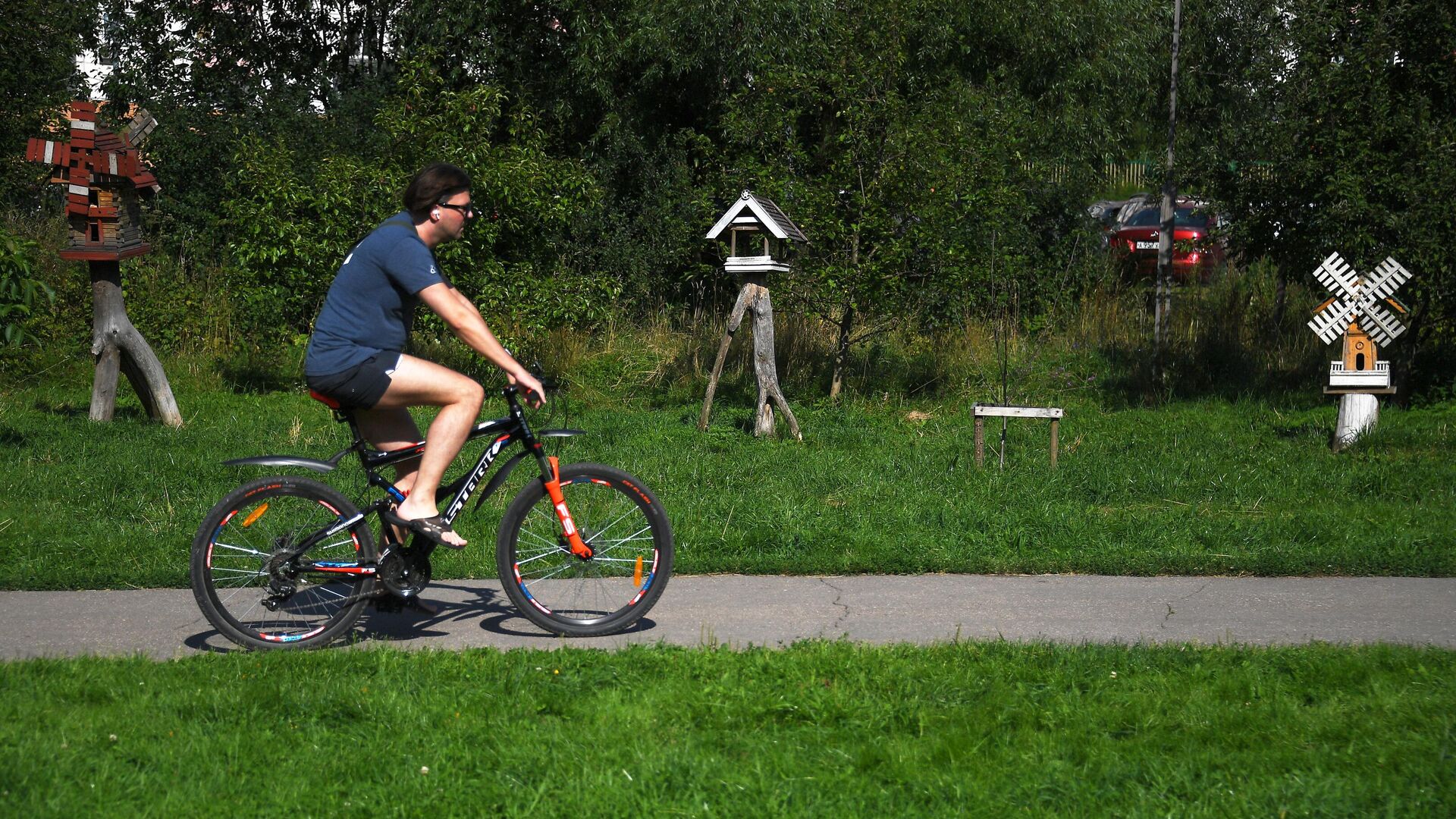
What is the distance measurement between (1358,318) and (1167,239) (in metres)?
5.78

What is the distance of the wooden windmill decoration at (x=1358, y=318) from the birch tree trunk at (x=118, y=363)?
10.1 metres

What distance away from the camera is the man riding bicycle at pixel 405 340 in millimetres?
5242

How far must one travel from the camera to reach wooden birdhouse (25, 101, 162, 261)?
466 inches

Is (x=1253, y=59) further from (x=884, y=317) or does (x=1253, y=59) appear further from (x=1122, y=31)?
(x=1122, y=31)

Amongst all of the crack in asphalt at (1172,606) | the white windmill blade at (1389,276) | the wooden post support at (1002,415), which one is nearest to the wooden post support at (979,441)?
the wooden post support at (1002,415)

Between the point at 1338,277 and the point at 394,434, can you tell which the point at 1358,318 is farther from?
the point at 394,434

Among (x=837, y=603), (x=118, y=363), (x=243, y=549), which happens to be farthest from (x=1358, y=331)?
(x=118, y=363)

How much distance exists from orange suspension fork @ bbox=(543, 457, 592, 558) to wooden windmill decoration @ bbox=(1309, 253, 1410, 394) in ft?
25.7

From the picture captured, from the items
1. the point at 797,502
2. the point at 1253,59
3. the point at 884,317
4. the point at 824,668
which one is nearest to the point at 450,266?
the point at 884,317

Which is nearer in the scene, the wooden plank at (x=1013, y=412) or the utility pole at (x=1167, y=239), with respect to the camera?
the wooden plank at (x=1013, y=412)

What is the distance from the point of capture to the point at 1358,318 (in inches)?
443

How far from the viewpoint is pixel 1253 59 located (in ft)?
42.6

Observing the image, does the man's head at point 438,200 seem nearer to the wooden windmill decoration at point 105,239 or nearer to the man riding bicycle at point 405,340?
the man riding bicycle at point 405,340

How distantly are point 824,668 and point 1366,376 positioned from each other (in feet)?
25.8
